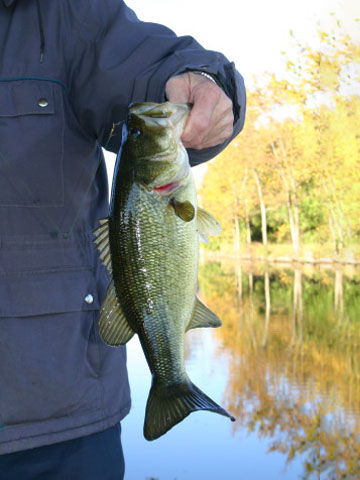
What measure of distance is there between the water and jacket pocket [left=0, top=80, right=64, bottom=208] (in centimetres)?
501

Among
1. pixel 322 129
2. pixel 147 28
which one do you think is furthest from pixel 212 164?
pixel 147 28

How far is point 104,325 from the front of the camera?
1.79 m

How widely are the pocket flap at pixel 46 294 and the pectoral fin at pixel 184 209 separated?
1.47 feet

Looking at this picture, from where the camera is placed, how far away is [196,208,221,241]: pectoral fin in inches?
72.0

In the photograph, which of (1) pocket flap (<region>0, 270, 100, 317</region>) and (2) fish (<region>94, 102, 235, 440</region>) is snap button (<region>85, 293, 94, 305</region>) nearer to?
(1) pocket flap (<region>0, 270, 100, 317</region>)

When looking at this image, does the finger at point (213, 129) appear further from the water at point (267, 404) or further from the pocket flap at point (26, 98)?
the water at point (267, 404)

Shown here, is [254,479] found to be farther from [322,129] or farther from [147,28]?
[322,129]

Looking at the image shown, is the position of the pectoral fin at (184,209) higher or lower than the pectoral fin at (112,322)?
higher

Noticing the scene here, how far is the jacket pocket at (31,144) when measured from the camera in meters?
1.92

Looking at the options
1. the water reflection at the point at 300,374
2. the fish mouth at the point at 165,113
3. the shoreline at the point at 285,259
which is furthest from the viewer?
the shoreline at the point at 285,259

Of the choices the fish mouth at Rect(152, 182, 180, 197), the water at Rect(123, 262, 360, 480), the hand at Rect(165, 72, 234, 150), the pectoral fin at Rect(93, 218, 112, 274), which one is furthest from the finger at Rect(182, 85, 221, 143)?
the water at Rect(123, 262, 360, 480)

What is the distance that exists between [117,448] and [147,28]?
1379 millimetres

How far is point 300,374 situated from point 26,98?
8.72m

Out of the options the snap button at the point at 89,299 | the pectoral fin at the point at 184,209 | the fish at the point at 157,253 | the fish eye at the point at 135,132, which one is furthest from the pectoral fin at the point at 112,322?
the fish eye at the point at 135,132
